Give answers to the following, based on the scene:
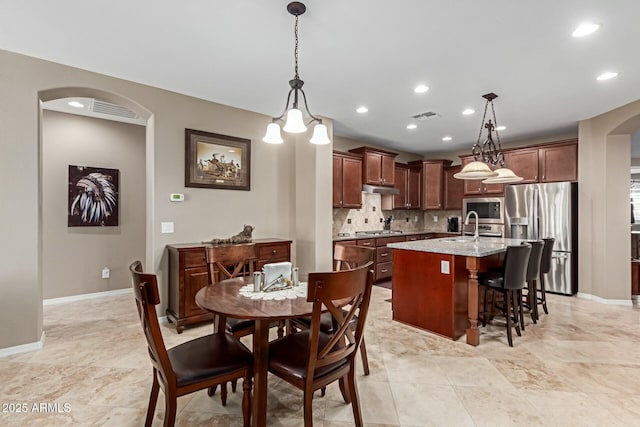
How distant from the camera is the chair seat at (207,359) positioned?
1587mm

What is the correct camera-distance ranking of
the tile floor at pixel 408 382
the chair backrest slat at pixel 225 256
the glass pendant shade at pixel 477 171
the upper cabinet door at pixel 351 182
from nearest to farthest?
1. the tile floor at pixel 408 382
2. the chair backrest slat at pixel 225 256
3. the glass pendant shade at pixel 477 171
4. the upper cabinet door at pixel 351 182

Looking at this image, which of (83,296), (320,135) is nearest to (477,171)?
(320,135)

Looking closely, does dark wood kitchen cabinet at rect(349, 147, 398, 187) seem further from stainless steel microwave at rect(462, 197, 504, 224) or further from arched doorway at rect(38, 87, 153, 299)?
arched doorway at rect(38, 87, 153, 299)

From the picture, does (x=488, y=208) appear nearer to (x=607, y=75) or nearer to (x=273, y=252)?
(x=607, y=75)

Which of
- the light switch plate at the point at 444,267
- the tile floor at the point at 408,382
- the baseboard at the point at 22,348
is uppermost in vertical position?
the light switch plate at the point at 444,267

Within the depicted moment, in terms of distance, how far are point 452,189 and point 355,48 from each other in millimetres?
4831

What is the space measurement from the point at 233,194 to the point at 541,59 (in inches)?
143

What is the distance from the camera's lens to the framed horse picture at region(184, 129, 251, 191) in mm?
3779

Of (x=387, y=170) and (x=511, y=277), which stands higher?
(x=387, y=170)

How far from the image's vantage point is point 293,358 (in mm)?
1736

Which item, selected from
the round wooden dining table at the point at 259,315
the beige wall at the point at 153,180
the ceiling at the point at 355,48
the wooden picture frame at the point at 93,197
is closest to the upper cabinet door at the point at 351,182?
the beige wall at the point at 153,180

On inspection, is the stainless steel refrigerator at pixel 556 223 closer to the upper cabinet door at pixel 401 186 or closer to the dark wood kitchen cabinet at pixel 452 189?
the dark wood kitchen cabinet at pixel 452 189

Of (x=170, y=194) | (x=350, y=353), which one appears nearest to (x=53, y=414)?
(x=350, y=353)

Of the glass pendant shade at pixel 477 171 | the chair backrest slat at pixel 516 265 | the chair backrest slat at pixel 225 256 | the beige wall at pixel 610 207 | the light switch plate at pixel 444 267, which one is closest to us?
the chair backrest slat at pixel 225 256
